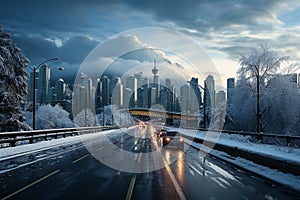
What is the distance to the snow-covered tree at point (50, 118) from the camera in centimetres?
7412

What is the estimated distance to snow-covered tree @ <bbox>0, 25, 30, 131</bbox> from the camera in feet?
123

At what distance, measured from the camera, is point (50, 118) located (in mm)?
82125

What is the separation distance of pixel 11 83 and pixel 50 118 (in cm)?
4331

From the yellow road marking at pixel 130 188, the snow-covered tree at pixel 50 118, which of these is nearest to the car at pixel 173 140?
the yellow road marking at pixel 130 188

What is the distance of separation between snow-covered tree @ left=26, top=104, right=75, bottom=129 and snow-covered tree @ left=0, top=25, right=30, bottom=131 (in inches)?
1258

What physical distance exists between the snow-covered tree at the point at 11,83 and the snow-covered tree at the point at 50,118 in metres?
32.0

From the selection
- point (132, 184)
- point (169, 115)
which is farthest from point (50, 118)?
point (169, 115)

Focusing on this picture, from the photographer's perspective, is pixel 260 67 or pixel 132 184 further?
pixel 260 67

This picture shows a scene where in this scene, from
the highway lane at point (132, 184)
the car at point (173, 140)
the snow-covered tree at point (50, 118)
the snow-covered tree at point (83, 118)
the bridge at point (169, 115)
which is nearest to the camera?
the highway lane at point (132, 184)

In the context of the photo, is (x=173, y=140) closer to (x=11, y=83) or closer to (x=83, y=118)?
(x=11, y=83)

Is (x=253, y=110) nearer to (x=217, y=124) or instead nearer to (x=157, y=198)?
(x=217, y=124)

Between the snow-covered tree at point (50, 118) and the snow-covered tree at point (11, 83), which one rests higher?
the snow-covered tree at point (11, 83)

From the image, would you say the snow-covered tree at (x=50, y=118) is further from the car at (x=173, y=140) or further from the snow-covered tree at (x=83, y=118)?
the car at (x=173, y=140)

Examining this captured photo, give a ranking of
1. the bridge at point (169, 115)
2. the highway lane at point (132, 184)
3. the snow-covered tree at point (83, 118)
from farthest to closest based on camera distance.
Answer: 1. the bridge at point (169, 115)
2. the snow-covered tree at point (83, 118)
3. the highway lane at point (132, 184)
